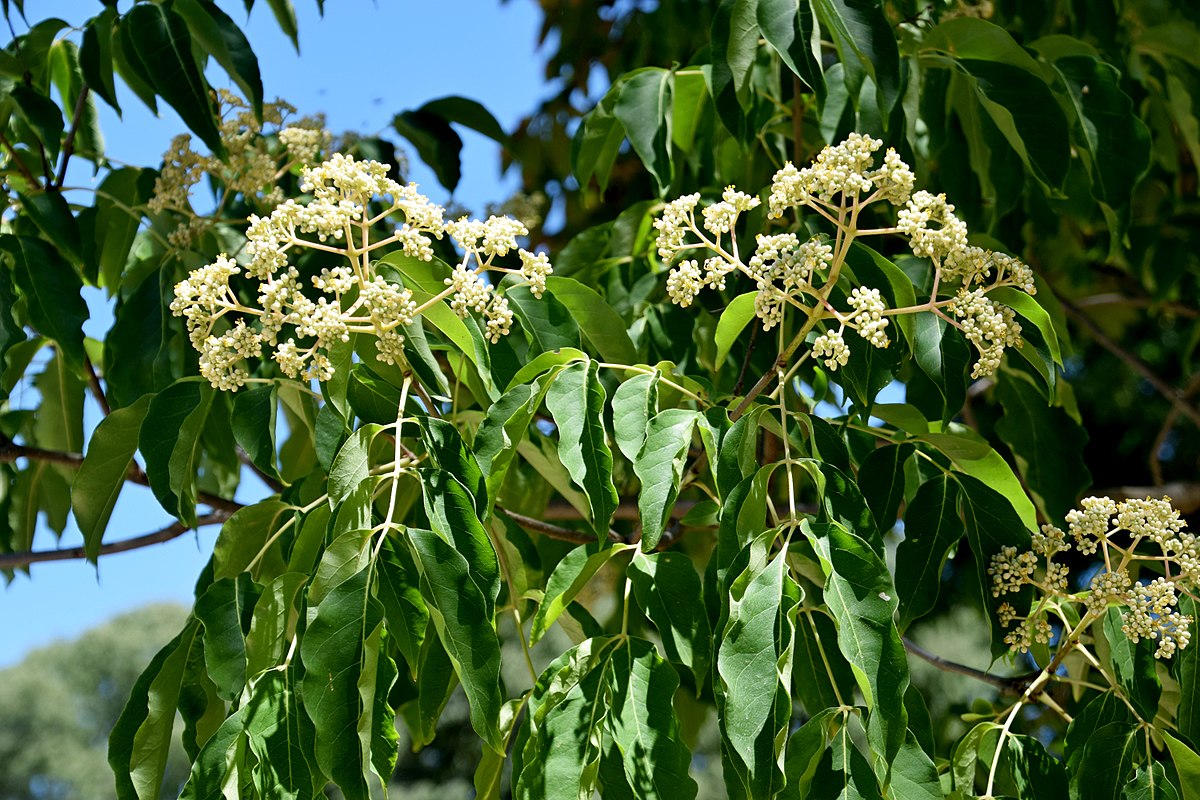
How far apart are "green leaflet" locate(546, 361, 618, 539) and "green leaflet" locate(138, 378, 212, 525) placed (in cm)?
51

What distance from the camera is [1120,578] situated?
56.6 inches

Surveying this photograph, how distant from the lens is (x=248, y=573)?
1.43 metres

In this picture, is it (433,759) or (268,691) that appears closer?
(268,691)

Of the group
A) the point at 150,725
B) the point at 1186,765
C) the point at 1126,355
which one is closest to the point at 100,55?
the point at 150,725

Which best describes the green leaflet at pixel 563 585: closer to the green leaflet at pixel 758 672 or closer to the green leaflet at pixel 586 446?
the green leaflet at pixel 586 446

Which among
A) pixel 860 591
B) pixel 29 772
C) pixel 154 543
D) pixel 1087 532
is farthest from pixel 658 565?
pixel 29 772

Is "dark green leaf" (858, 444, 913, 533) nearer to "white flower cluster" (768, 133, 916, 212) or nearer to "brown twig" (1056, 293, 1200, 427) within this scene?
"white flower cluster" (768, 133, 916, 212)

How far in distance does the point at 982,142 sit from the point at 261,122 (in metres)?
1.24

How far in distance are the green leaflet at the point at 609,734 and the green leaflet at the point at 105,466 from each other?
72cm

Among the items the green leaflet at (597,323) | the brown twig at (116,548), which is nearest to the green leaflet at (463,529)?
the green leaflet at (597,323)

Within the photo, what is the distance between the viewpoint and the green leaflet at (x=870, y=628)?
3.67 feet

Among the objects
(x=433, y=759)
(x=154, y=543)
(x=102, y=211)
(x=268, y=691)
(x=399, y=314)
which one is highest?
(x=102, y=211)

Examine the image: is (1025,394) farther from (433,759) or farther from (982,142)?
(433,759)

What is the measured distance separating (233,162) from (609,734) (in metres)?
1.33
